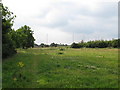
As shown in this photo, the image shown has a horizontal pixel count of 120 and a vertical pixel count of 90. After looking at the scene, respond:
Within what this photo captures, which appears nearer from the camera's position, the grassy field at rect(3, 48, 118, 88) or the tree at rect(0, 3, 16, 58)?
the grassy field at rect(3, 48, 118, 88)

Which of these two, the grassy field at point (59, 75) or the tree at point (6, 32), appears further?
the tree at point (6, 32)

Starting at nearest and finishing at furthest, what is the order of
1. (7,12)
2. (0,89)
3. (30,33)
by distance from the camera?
(0,89) < (7,12) < (30,33)

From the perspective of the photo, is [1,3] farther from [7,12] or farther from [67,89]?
[67,89]

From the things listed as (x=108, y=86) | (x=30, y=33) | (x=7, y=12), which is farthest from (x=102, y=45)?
(x=108, y=86)

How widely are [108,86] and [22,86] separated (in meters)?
5.29

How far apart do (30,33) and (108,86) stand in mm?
80962

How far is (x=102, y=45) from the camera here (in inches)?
4934

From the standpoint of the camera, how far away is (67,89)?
984cm

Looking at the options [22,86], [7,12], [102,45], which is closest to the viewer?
[22,86]

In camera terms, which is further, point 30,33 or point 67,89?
point 30,33

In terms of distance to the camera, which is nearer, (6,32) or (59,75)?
(59,75)

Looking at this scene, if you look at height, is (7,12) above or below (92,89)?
above

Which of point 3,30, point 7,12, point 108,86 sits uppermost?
point 7,12

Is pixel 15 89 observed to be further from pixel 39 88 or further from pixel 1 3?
pixel 1 3
